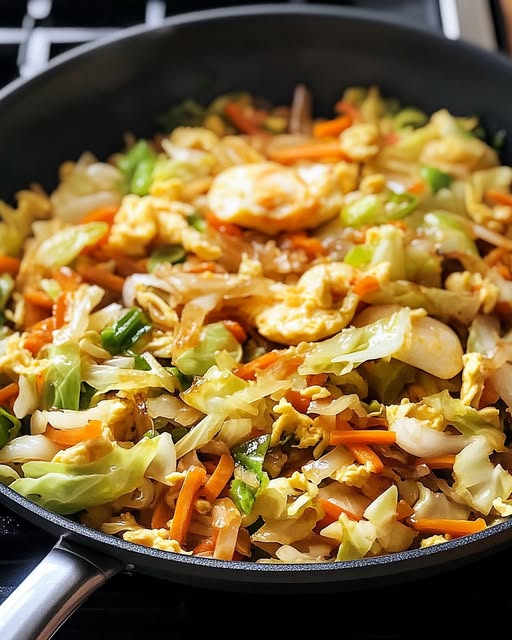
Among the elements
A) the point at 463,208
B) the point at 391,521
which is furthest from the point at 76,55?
the point at 391,521

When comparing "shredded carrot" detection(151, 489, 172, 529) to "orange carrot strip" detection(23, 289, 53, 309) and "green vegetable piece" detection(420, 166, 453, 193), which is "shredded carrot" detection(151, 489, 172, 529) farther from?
"green vegetable piece" detection(420, 166, 453, 193)

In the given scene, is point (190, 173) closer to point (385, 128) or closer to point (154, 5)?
point (385, 128)

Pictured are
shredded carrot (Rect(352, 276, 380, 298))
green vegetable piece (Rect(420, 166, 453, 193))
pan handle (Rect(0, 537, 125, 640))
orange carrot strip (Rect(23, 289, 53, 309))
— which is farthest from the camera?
green vegetable piece (Rect(420, 166, 453, 193))

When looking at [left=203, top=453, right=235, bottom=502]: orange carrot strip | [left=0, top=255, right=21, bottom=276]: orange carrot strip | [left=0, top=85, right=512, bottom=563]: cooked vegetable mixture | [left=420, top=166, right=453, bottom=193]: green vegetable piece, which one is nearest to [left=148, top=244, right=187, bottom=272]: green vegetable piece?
[left=0, top=85, right=512, bottom=563]: cooked vegetable mixture

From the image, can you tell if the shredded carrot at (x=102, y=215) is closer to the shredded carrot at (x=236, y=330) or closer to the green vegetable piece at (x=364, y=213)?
the shredded carrot at (x=236, y=330)

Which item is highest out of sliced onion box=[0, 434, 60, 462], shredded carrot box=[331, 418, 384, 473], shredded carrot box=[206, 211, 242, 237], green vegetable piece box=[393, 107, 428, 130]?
green vegetable piece box=[393, 107, 428, 130]

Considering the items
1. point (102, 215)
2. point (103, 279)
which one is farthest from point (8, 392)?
point (102, 215)
